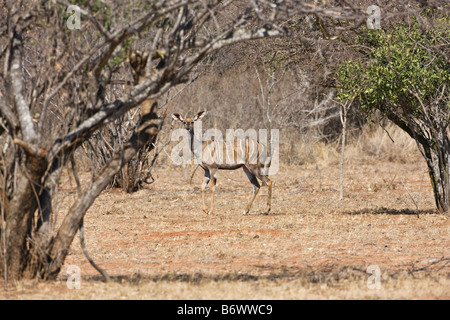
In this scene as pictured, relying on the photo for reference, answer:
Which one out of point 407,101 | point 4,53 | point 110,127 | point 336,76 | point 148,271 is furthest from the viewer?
point 110,127

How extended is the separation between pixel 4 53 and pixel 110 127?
9.41 metres

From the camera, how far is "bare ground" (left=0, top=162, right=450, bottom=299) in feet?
22.4

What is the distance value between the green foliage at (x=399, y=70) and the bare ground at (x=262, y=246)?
2.07 m

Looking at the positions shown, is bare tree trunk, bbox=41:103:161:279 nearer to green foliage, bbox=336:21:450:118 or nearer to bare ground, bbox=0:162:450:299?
bare ground, bbox=0:162:450:299

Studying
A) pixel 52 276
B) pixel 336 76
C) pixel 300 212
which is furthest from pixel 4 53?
pixel 300 212

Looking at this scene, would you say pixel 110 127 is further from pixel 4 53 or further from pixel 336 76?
pixel 4 53

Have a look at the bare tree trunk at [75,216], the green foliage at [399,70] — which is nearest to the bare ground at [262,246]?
the bare tree trunk at [75,216]

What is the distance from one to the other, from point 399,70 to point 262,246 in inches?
144

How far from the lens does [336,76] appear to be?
502 inches

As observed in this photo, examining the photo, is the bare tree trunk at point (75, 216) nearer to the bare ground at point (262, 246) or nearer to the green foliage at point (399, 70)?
the bare ground at point (262, 246)

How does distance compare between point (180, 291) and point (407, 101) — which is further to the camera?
point (407, 101)

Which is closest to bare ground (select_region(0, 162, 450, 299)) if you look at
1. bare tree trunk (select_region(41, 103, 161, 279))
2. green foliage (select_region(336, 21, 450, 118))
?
bare tree trunk (select_region(41, 103, 161, 279))

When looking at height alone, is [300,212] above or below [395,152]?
below
